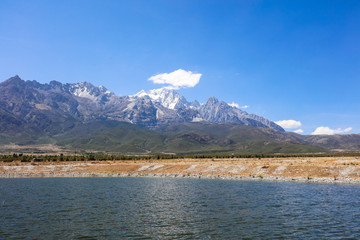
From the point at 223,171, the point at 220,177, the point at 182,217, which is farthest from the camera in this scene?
the point at 223,171

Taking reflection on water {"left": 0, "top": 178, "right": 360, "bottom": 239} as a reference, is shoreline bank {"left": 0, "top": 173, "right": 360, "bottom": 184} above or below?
below

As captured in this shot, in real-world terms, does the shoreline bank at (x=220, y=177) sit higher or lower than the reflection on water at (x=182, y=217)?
lower

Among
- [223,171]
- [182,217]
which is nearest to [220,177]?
[223,171]

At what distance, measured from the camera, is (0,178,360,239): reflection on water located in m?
25.6

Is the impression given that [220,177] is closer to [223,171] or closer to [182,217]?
[223,171]

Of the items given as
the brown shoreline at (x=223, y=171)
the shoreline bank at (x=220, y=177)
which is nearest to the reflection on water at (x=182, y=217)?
the shoreline bank at (x=220, y=177)

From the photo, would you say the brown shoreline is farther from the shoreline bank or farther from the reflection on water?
the reflection on water

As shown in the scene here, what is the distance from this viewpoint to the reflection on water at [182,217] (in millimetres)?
25625

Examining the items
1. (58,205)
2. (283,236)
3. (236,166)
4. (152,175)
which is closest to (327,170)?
(236,166)

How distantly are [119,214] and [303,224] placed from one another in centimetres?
2254

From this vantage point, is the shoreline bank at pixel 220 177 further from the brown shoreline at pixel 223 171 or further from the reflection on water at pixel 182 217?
the reflection on water at pixel 182 217

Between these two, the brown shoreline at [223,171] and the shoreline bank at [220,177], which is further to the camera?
the brown shoreline at [223,171]

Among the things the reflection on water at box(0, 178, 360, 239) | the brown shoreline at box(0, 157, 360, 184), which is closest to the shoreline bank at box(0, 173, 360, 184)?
the brown shoreline at box(0, 157, 360, 184)

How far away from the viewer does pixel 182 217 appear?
32625mm
